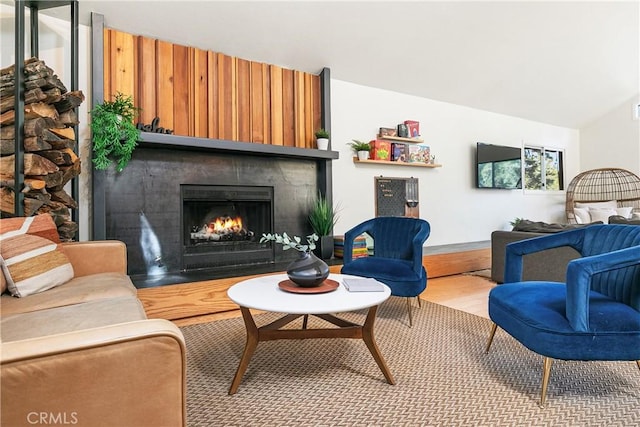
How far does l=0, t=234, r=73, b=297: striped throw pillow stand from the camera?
1592 millimetres

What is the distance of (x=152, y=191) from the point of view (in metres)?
2.96

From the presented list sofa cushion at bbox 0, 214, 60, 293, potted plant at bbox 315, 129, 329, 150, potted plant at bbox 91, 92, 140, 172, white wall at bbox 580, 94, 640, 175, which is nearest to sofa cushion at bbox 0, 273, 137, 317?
sofa cushion at bbox 0, 214, 60, 293

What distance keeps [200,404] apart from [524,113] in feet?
20.1

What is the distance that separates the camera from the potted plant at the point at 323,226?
3582 mm

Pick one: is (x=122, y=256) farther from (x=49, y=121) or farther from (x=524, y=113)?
(x=524, y=113)

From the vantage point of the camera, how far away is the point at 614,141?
6047mm

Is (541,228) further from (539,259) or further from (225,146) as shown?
(225,146)

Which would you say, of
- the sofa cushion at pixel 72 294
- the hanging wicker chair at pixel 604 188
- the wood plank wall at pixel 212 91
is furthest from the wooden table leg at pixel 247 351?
the hanging wicker chair at pixel 604 188

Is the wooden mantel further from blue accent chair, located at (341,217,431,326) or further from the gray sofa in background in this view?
the gray sofa in background

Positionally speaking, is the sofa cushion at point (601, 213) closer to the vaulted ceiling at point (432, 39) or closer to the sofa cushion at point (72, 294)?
the vaulted ceiling at point (432, 39)

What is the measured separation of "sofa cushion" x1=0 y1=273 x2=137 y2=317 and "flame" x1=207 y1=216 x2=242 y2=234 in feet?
4.63

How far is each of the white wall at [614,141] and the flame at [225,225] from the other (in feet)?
21.7

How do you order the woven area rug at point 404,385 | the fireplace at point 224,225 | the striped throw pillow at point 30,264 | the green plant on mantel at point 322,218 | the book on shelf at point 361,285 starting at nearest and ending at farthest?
the woven area rug at point 404,385
the striped throw pillow at point 30,264
the book on shelf at point 361,285
the fireplace at point 224,225
the green plant on mantel at point 322,218

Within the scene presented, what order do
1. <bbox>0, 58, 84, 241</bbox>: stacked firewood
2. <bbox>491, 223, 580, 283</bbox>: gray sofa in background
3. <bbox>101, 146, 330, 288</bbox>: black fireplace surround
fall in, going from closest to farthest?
<bbox>0, 58, 84, 241</bbox>: stacked firewood → <bbox>101, 146, 330, 288</bbox>: black fireplace surround → <bbox>491, 223, 580, 283</bbox>: gray sofa in background
